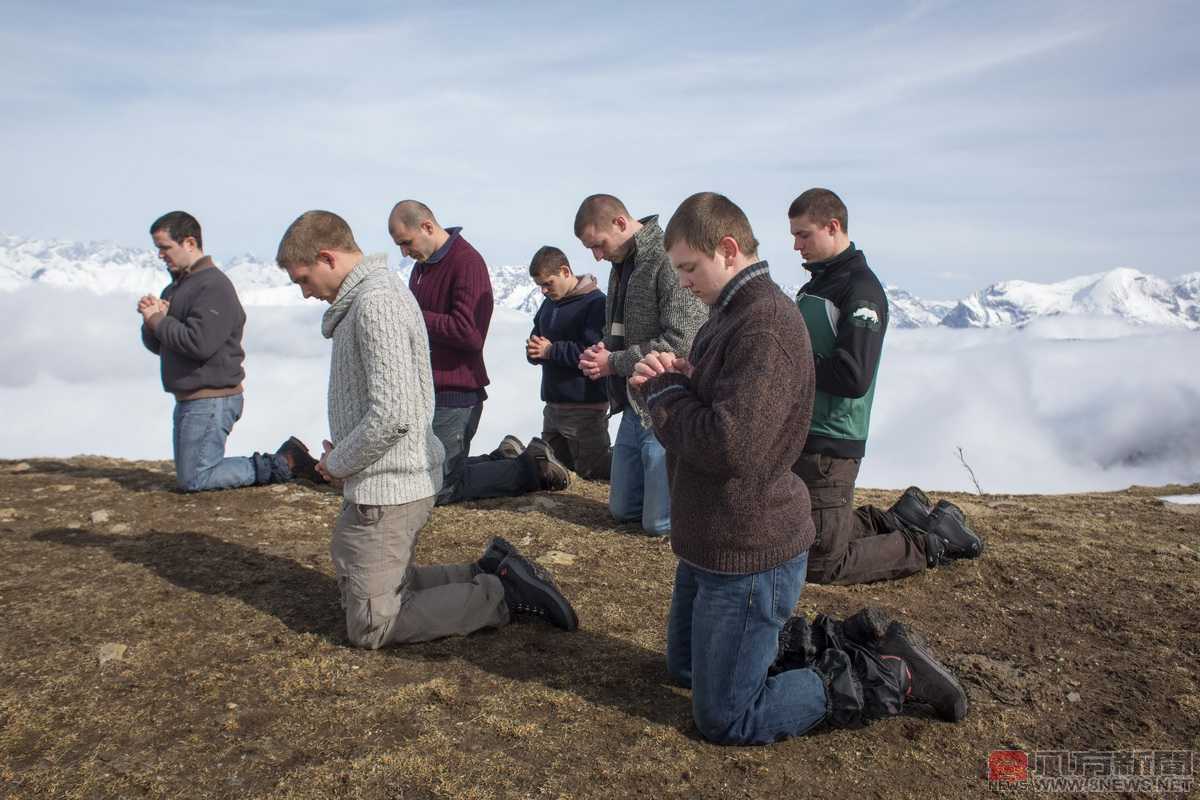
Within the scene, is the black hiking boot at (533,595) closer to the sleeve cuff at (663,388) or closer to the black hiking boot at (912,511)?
the sleeve cuff at (663,388)

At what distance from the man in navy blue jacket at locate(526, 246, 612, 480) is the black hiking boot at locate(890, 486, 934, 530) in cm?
426

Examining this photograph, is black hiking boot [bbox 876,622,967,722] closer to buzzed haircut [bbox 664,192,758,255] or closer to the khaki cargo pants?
buzzed haircut [bbox 664,192,758,255]

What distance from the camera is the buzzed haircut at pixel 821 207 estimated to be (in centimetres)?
630

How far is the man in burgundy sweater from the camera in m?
8.41

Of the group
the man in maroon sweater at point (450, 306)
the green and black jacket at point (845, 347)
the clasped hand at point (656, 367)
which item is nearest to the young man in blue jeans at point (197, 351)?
the man in maroon sweater at point (450, 306)

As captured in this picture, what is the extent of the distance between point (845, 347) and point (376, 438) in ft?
11.5

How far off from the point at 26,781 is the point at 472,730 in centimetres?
211

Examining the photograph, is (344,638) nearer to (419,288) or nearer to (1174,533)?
(419,288)

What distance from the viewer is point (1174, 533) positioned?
786 cm

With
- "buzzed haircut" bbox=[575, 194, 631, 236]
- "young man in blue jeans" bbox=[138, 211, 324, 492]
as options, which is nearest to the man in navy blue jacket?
"buzzed haircut" bbox=[575, 194, 631, 236]

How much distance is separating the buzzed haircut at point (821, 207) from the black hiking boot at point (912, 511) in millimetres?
2518

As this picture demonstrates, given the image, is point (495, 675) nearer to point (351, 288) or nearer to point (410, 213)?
point (351, 288)

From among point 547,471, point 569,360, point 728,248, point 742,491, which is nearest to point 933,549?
point 742,491

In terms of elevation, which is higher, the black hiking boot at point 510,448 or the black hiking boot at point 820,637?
the black hiking boot at point 510,448
